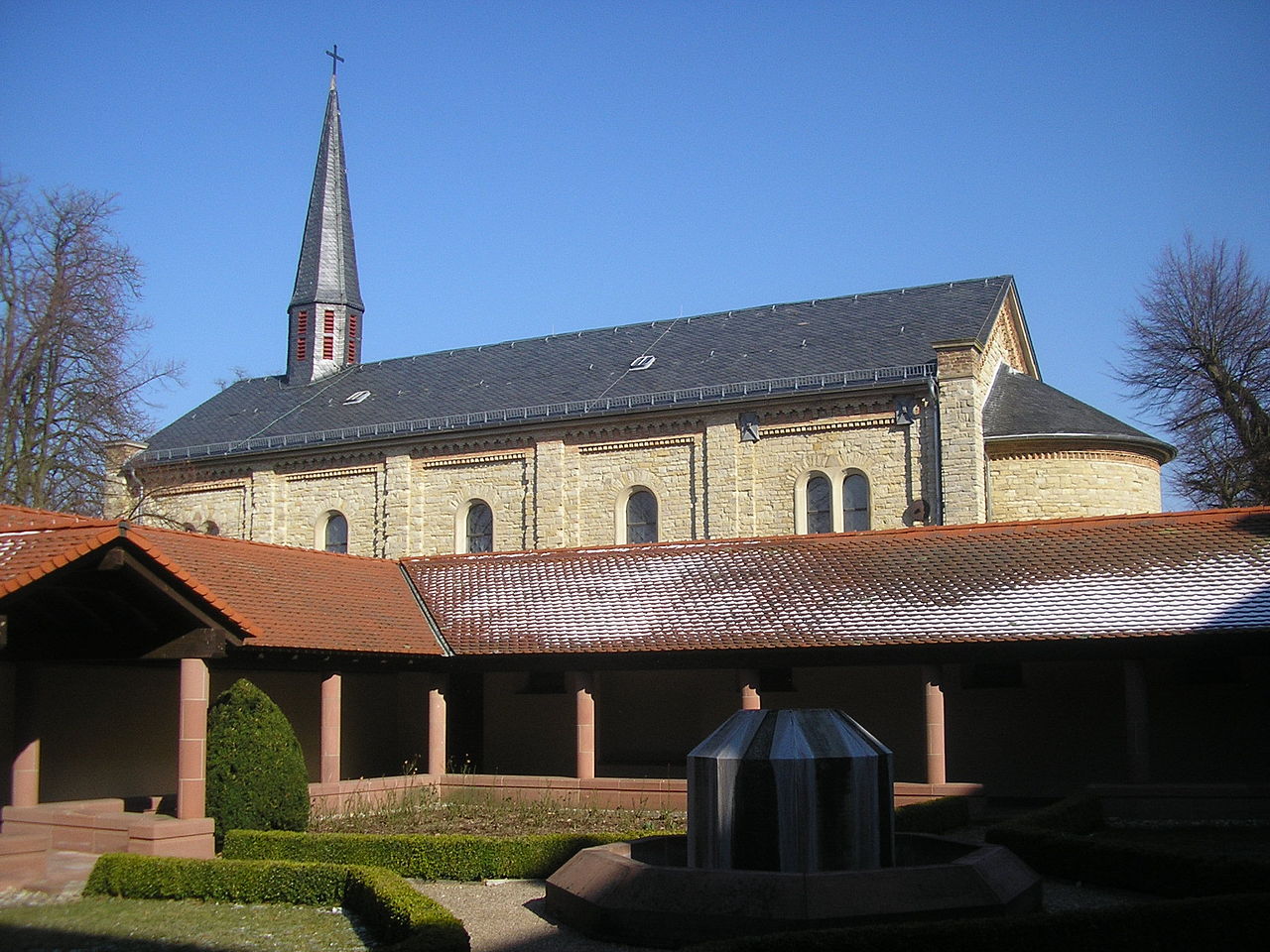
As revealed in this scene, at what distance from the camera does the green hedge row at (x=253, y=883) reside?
40.8 feet

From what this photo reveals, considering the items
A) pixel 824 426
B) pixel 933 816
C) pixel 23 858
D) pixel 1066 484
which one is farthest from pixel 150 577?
pixel 1066 484

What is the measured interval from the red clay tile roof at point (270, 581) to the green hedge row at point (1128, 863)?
375 inches

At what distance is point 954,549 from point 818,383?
9.52 meters

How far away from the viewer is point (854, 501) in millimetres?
31172

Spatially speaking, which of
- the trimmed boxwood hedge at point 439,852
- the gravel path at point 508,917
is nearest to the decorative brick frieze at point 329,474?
the trimmed boxwood hedge at point 439,852

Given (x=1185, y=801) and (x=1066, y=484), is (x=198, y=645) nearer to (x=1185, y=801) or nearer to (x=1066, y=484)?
(x=1185, y=801)

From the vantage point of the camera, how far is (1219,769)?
20688 millimetres

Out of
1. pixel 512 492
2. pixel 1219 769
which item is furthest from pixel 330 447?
pixel 1219 769

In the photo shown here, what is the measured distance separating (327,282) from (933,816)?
118 ft

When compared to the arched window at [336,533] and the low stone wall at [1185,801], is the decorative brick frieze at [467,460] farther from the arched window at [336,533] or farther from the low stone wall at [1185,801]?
the low stone wall at [1185,801]

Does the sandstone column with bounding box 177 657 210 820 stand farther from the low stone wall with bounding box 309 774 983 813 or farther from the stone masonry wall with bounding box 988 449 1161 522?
the stone masonry wall with bounding box 988 449 1161 522

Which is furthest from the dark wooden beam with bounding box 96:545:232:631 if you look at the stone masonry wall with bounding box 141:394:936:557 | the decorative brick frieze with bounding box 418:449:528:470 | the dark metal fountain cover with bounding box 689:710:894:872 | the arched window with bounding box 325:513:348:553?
the arched window with bounding box 325:513:348:553

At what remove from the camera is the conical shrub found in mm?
15875

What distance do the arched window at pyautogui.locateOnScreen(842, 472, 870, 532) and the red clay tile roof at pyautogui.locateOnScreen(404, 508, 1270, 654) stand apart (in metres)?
6.73
